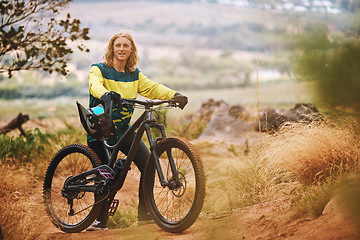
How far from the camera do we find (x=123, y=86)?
407cm

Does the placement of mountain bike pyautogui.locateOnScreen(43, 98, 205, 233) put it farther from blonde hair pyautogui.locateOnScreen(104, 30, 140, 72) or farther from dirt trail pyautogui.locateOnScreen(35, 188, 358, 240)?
blonde hair pyautogui.locateOnScreen(104, 30, 140, 72)

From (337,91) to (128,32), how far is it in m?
2.56

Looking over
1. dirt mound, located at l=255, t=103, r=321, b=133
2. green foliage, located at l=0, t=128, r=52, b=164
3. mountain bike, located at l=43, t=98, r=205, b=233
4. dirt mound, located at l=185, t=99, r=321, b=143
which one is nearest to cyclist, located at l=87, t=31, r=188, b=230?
mountain bike, located at l=43, t=98, r=205, b=233

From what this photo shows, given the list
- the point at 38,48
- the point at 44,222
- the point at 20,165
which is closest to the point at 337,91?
the point at 44,222

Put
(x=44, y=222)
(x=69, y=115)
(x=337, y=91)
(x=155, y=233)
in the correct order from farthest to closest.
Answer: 1. (x=69, y=115)
2. (x=44, y=222)
3. (x=155, y=233)
4. (x=337, y=91)

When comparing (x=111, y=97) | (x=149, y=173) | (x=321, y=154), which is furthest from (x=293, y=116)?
(x=111, y=97)

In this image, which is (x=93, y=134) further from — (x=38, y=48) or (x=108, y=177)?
(x=38, y=48)

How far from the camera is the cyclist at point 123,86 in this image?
3.99 meters

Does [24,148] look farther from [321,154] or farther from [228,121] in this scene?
[321,154]

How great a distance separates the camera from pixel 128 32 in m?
4.12

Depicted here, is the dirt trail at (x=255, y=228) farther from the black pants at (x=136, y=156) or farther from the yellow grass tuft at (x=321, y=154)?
the yellow grass tuft at (x=321, y=154)

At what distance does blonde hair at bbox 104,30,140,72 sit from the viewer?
162 inches

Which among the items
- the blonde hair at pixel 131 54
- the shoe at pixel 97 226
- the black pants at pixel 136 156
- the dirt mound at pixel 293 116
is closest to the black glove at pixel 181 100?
the black pants at pixel 136 156

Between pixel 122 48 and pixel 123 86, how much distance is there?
0.36 m
